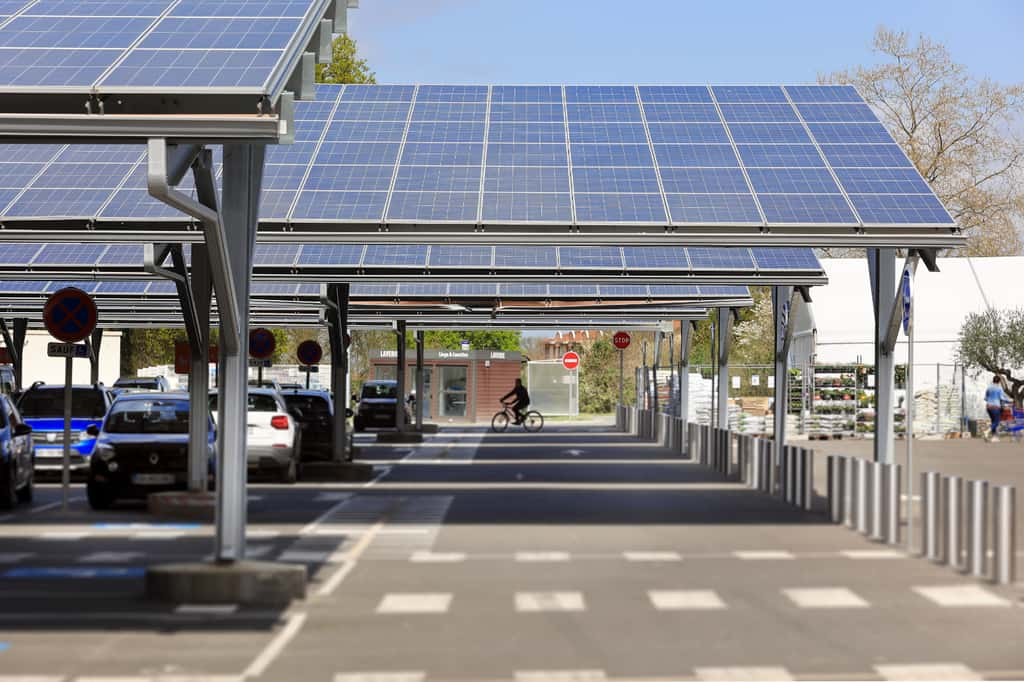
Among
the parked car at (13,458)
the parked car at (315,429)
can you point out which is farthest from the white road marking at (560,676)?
the parked car at (315,429)

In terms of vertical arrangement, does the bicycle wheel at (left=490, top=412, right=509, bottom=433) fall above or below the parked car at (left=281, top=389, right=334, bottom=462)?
below

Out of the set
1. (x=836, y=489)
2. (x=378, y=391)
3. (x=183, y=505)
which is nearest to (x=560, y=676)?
→ (x=836, y=489)

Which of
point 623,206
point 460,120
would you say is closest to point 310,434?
point 460,120

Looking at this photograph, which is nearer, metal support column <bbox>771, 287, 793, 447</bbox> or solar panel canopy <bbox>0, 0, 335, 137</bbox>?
solar panel canopy <bbox>0, 0, 335, 137</bbox>

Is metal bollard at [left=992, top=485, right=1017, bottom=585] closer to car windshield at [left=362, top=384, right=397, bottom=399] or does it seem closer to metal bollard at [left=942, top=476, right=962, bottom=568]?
metal bollard at [left=942, top=476, right=962, bottom=568]

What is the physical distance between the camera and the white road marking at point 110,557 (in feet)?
48.0

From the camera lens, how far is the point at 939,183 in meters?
60.7

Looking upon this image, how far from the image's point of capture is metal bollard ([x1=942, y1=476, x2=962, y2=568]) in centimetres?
1377

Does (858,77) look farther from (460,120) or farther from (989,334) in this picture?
(460,120)

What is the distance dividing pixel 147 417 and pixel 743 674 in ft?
46.4

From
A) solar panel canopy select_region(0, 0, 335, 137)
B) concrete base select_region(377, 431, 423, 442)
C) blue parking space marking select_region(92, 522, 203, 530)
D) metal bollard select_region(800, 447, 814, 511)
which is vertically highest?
solar panel canopy select_region(0, 0, 335, 137)

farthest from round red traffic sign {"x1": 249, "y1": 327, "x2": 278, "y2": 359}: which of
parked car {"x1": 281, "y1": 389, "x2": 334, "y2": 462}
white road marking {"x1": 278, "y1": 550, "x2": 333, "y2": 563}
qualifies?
white road marking {"x1": 278, "y1": 550, "x2": 333, "y2": 563}

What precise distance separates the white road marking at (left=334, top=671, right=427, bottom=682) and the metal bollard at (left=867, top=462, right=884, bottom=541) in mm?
8590

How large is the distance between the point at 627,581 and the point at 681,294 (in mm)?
22306
